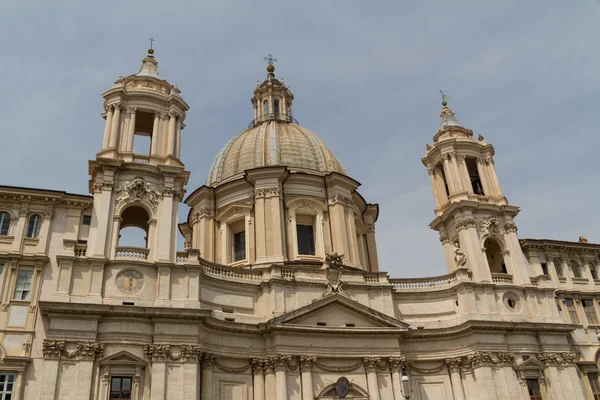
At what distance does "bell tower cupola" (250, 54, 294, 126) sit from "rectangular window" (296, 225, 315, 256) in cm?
1273

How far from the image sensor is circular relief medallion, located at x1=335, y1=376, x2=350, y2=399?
99.2ft

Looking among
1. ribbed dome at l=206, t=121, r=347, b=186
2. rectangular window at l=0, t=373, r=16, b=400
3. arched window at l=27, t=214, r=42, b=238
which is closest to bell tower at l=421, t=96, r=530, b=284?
ribbed dome at l=206, t=121, r=347, b=186

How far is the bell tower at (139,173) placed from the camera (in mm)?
29703

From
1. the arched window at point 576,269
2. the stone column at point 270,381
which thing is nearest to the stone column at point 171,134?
the stone column at point 270,381

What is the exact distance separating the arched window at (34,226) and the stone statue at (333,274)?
1639cm

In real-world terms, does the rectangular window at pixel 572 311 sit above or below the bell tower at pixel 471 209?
below

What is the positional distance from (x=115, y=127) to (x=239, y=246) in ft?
41.8

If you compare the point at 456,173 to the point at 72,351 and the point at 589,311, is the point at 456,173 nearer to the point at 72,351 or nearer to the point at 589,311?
the point at 589,311

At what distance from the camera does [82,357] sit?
25.6m

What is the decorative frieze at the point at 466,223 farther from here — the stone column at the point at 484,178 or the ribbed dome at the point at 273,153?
the ribbed dome at the point at 273,153

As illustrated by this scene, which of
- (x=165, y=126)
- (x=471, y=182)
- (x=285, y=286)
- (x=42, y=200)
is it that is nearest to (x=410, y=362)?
(x=285, y=286)

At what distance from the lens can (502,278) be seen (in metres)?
36.7

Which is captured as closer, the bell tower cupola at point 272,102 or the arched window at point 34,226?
the arched window at point 34,226

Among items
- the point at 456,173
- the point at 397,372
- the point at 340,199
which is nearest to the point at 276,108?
the point at 340,199
